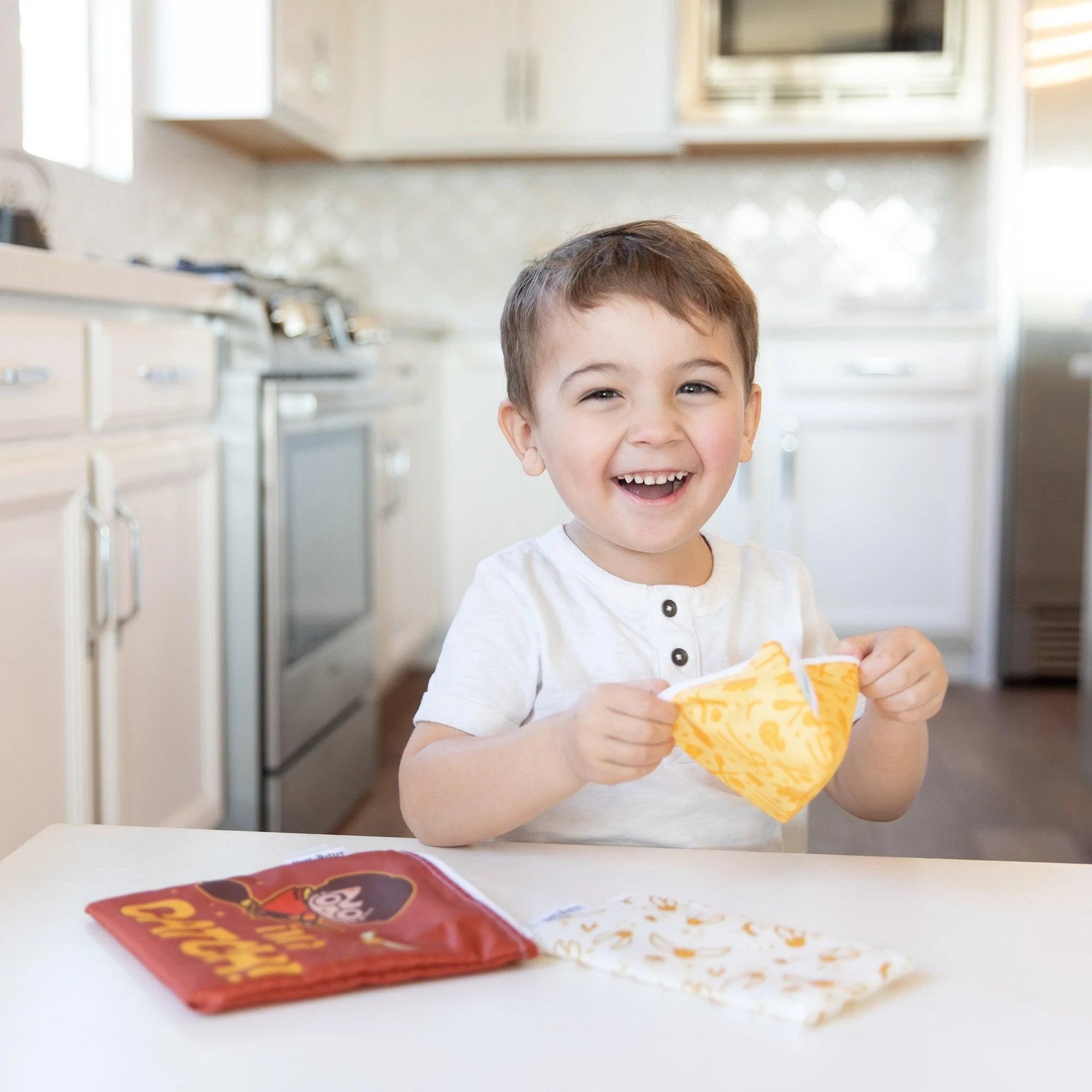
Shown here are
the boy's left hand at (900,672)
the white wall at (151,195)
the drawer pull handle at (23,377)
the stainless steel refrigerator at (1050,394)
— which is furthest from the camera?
the stainless steel refrigerator at (1050,394)

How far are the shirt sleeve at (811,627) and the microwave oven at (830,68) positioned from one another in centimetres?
284

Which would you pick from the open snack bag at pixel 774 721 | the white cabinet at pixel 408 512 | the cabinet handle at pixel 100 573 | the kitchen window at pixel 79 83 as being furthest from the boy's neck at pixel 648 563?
the kitchen window at pixel 79 83

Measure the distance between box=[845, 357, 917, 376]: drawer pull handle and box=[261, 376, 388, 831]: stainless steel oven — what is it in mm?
1327

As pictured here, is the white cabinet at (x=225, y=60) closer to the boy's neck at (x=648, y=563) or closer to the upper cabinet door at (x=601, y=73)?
the upper cabinet door at (x=601, y=73)

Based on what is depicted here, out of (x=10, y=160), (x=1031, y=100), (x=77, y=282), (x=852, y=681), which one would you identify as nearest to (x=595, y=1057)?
(x=852, y=681)

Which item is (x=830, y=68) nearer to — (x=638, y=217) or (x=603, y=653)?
(x=638, y=217)

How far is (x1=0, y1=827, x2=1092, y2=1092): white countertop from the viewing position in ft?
1.32

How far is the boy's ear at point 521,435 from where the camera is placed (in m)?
1.02

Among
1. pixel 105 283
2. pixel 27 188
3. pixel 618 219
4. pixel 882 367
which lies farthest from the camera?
pixel 618 219

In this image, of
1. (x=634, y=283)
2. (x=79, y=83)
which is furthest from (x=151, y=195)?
(x=634, y=283)

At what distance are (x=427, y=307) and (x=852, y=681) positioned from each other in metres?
3.60

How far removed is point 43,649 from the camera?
1.59 metres

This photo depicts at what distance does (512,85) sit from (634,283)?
3007mm

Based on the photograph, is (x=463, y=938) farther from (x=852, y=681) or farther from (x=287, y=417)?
(x=287, y=417)
